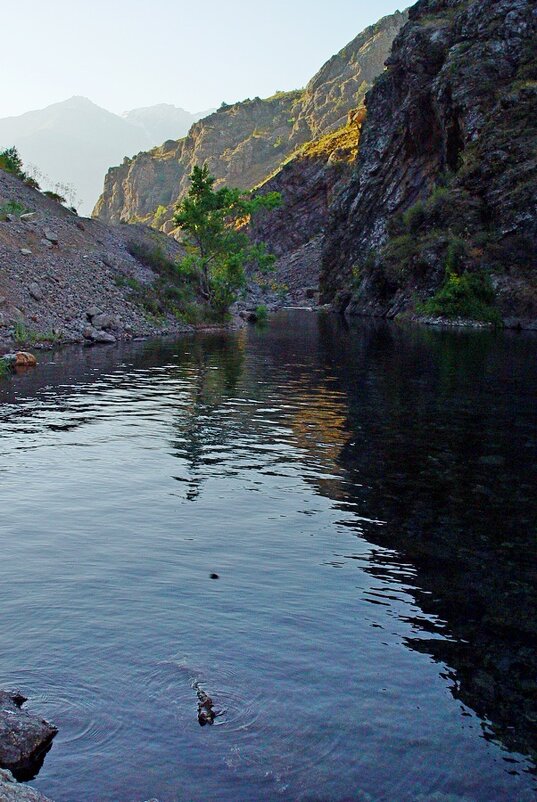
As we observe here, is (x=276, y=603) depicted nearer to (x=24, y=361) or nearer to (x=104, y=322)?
(x=24, y=361)

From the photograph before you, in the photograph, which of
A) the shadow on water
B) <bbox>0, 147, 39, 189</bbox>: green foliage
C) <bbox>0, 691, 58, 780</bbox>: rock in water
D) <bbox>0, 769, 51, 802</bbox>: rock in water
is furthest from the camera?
<bbox>0, 147, 39, 189</bbox>: green foliage

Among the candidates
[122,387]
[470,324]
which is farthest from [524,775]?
[470,324]

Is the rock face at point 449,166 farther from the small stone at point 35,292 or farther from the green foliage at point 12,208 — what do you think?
the small stone at point 35,292

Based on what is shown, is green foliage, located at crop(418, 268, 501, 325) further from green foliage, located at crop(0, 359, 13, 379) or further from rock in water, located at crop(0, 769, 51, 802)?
rock in water, located at crop(0, 769, 51, 802)

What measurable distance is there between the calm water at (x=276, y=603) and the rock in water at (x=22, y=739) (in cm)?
13

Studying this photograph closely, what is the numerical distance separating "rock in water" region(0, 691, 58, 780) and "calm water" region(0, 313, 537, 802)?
0.13m

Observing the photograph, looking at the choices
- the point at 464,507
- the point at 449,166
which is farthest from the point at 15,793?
the point at 449,166

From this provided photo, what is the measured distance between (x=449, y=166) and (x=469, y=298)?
69.7 ft

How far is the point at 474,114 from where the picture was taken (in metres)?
68.3

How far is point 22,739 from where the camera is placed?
18.2ft

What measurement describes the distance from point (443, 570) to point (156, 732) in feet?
16.5

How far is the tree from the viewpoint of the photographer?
61281mm

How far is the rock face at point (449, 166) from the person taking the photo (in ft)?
201

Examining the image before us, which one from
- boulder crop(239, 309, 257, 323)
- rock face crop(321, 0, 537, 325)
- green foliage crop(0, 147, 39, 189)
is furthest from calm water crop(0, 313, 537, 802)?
boulder crop(239, 309, 257, 323)
